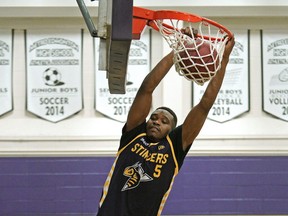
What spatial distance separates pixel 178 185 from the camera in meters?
6.13

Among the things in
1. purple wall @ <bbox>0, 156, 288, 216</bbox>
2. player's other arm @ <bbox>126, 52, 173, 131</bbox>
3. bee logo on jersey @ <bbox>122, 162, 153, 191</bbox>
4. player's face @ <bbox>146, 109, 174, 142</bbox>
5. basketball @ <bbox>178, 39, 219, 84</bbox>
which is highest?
basketball @ <bbox>178, 39, 219, 84</bbox>

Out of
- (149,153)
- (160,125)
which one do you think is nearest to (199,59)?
(160,125)

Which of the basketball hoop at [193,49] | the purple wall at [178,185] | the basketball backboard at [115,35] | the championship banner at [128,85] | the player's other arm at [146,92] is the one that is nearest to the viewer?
the basketball backboard at [115,35]

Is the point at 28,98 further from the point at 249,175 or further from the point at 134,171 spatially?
the point at 134,171

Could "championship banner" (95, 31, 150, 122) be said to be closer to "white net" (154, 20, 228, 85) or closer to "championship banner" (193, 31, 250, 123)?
"championship banner" (193, 31, 250, 123)

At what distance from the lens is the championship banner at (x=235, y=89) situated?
6.39 meters

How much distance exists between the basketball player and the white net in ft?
0.53

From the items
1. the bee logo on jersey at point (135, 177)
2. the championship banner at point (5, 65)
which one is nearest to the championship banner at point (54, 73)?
the championship banner at point (5, 65)

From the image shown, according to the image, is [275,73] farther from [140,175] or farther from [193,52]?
[140,175]

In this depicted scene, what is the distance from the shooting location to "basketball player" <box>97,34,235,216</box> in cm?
312

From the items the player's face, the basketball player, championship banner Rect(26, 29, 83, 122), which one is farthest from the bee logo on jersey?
championship banner Rect(26, 29, 83, 122)

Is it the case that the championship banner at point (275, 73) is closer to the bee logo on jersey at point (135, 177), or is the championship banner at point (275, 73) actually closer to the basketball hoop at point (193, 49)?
the basketball hoop at point (193, 49)

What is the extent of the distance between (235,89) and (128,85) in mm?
1373

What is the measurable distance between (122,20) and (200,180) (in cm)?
421
